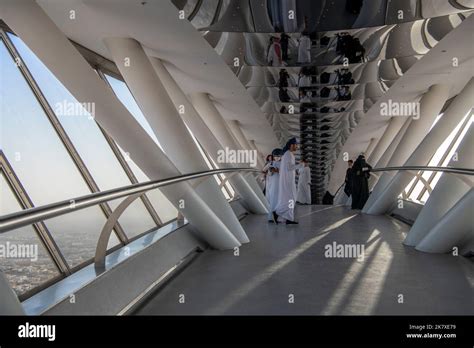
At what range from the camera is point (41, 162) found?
8930 mm

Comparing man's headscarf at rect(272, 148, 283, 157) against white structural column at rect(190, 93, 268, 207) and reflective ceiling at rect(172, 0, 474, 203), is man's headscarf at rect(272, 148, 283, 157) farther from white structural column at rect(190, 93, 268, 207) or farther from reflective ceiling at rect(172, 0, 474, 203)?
white structural column at rect(190, 93, 268, 207)

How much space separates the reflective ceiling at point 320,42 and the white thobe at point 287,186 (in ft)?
8.25

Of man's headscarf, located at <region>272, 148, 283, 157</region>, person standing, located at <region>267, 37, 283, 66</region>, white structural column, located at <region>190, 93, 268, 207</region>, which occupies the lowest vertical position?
man's headscarf, located at <region>272, 148, 283, 157</region>

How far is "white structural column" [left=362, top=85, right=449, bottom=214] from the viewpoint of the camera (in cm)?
1603

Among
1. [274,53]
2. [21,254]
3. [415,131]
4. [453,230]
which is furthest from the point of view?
[415,131]

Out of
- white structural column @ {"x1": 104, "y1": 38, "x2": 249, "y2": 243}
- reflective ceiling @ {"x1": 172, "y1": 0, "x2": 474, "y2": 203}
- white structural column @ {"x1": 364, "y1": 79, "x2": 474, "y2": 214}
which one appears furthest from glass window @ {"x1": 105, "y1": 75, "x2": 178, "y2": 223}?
white structural column @ {"x1": 364, "y1": 79, "x2": 474, "y2": 214}

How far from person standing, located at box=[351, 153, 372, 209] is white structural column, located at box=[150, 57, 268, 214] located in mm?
3681

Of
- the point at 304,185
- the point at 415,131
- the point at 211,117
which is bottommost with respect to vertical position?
the point at 304,185

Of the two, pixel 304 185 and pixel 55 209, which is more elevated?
pixel 304 185

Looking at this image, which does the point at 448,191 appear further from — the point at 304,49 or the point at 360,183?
the point at 360,183

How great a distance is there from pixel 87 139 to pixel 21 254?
5.64m

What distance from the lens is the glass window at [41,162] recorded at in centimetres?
751

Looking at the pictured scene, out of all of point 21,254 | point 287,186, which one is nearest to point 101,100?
point 21,254
